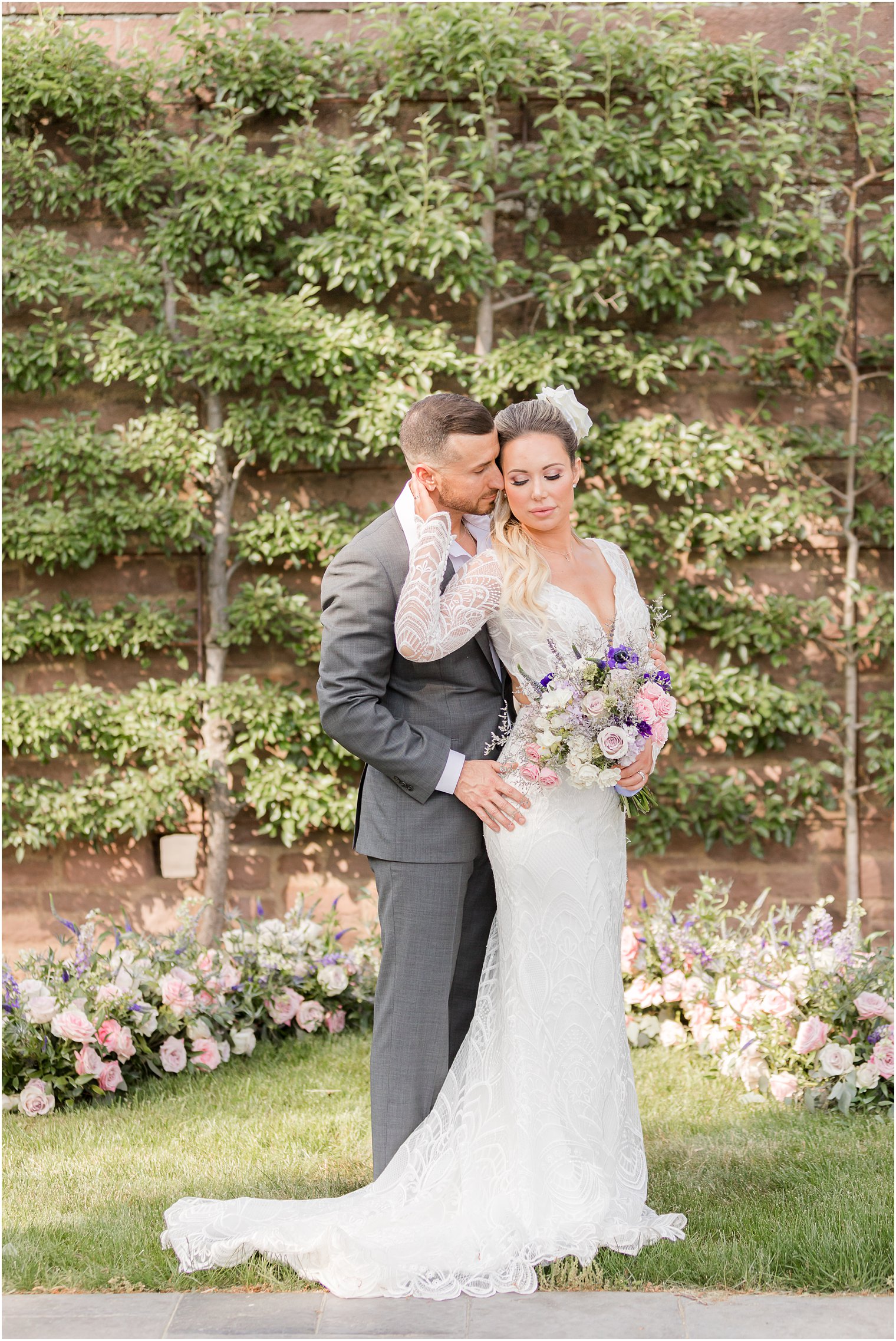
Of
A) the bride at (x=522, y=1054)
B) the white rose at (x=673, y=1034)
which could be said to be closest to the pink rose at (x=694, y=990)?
the white rose at (x=673, y=1034)

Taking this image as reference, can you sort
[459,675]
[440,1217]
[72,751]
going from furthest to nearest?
1. [72,751]
2. [459,675]
3. [440,1217]

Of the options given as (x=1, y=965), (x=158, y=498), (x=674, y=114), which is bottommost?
(x=1, y=965)

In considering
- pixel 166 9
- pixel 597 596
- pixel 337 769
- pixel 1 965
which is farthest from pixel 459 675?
pixel 166 9

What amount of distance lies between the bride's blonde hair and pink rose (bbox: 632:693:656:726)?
30 cm

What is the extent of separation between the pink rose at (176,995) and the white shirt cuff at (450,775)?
1704 mm

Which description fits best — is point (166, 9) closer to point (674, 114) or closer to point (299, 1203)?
point (674, 114)

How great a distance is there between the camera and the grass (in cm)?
259

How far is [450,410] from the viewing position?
2.71 metres

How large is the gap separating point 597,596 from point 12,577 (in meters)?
3.64

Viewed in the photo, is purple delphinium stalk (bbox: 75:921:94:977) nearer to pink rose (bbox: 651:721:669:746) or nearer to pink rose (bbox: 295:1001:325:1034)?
pink rose (bbox: 295:1001:325:1034)

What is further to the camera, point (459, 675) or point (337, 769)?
point (337, 769)

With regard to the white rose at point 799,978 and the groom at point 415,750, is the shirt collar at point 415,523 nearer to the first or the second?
the groom at point 415,750

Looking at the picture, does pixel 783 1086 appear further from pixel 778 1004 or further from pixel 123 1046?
pixel 123 1046

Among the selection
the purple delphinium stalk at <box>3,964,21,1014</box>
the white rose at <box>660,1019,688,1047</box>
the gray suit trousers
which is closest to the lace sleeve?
the gray suit trousers
